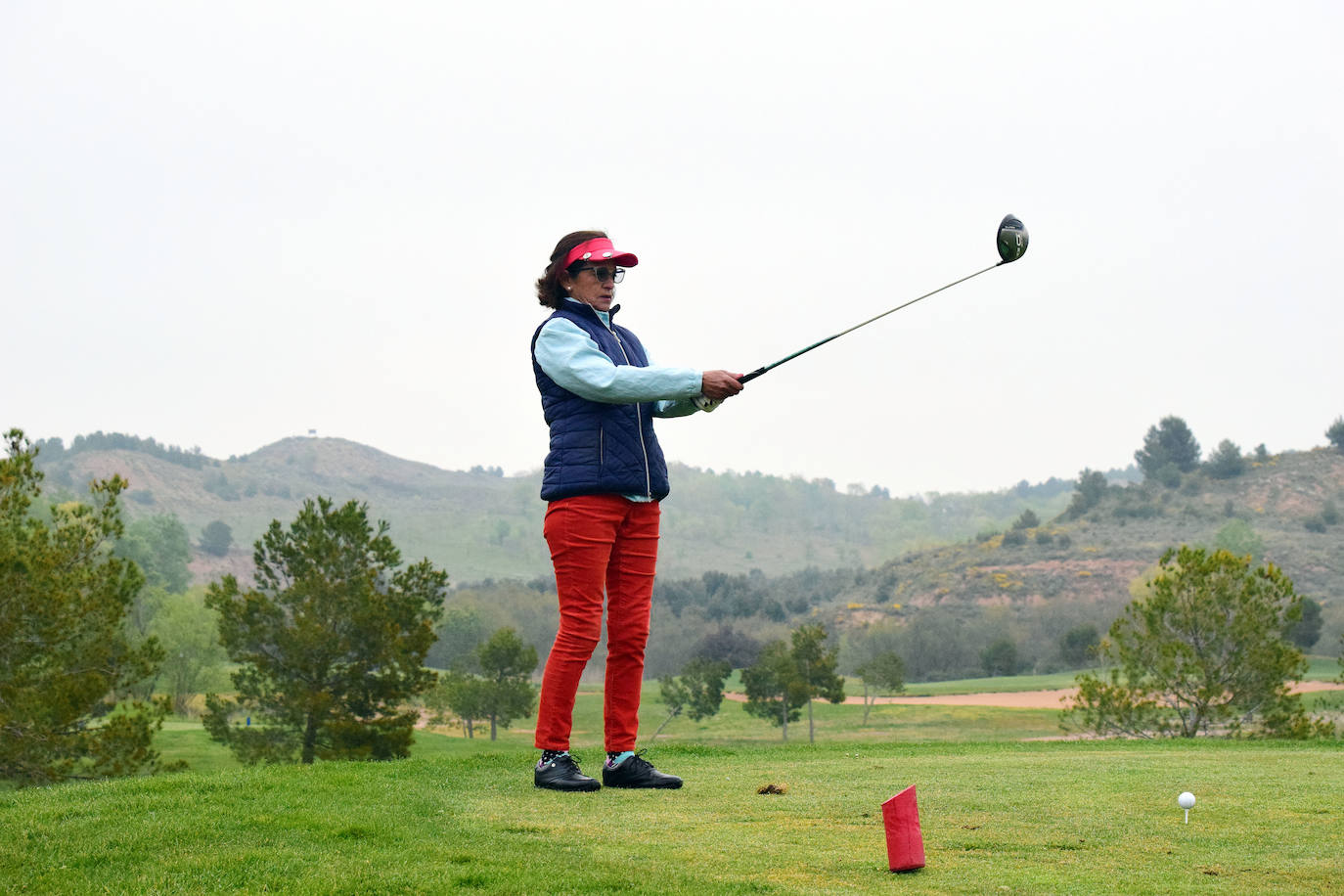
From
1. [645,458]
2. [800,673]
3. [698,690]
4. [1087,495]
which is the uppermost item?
[1087,495]

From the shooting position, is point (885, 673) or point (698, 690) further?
point (885, 673)

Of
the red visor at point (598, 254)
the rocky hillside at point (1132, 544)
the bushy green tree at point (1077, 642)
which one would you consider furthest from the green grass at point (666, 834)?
the rocky hillside at point (1132, 544)

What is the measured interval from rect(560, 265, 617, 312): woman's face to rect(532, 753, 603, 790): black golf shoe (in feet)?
6.63

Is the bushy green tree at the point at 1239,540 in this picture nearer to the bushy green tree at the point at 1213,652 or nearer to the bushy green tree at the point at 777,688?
the bushy green tree at the point at 777,688

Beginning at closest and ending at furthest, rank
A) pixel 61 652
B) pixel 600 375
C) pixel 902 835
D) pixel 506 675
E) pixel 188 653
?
1. pixel 902 835
2. pixel 600 375
3. pixel 61 652
4. pixel 506 675
5. pixel 188 653

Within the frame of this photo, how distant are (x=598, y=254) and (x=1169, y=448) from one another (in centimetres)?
12613

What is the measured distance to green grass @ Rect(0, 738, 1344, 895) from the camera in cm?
365

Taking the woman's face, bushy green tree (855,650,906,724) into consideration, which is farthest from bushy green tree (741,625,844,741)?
the woman's face

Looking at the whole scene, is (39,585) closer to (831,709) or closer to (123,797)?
(123,797)

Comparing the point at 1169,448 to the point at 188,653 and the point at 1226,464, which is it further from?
the point at 188,653

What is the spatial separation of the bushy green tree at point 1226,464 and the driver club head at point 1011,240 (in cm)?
12099

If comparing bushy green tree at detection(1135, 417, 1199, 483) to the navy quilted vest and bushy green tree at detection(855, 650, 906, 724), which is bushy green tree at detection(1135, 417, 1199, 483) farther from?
the navy quilted vest

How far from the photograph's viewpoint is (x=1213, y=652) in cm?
2370

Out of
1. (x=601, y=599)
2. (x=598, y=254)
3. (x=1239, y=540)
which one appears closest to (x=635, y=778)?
(x=601, y=599)
